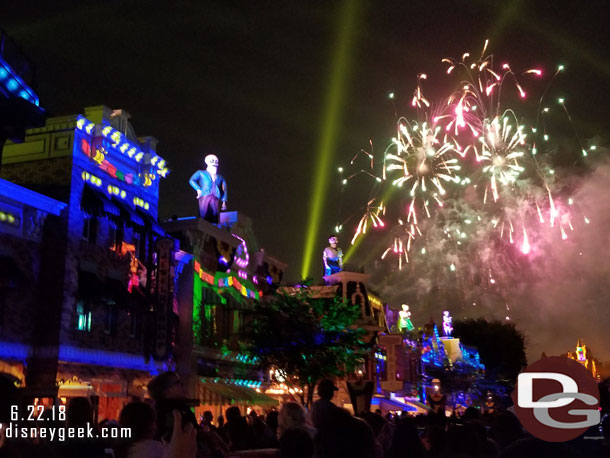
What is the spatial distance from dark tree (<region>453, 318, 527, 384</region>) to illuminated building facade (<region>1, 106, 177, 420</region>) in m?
71.5

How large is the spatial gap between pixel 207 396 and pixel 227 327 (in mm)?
4738

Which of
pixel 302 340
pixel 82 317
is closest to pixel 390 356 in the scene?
pixel 302 340

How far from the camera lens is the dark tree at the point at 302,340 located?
31.4 metres

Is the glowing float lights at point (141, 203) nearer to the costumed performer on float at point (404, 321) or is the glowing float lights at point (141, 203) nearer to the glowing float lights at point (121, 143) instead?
the glowing float lights at point (121, 143)

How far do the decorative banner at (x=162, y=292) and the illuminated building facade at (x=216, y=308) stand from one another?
1.88 meters

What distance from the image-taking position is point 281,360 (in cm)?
3159

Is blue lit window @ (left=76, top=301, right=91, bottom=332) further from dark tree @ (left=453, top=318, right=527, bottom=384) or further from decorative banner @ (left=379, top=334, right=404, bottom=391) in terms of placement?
dark tree @ (left=453, top=318, right=527, bottom=384)

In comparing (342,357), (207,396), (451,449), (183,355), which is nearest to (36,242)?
(183,355)

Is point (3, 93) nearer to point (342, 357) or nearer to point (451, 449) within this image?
point (451, 449)

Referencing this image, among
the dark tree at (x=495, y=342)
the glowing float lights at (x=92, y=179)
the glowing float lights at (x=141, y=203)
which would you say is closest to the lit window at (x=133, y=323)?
the glowing float lights at (x=141, y=203)

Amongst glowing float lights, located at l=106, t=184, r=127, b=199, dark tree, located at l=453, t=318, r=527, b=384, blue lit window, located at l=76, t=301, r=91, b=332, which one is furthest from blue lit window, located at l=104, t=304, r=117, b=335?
dark tree, located at l=453, t=318, r=527, b=384

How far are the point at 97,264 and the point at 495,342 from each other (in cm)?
7865

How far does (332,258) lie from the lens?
159ft

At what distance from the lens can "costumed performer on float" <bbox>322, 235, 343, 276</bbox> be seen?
158 feet
